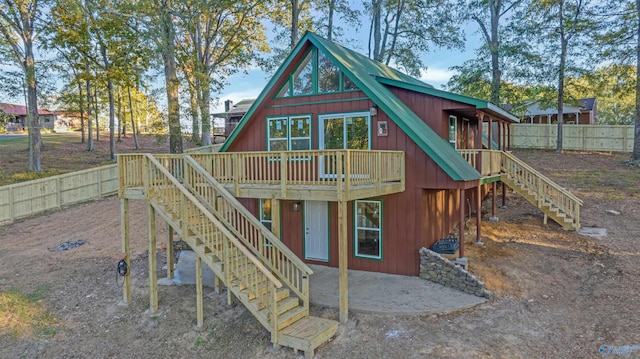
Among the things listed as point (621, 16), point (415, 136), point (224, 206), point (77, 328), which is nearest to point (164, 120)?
point (224, 206)

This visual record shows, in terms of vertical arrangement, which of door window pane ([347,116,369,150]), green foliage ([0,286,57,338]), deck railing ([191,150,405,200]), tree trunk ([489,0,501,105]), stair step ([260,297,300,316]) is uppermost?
tree trunk ([489,0,501,105])

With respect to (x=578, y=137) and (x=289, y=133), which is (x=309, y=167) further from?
(x=578, y=137)

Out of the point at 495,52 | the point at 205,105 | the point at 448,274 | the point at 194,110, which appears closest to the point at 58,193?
the point at 194,110

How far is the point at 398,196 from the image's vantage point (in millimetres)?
10133

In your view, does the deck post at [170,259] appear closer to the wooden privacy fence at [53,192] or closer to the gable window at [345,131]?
the gable window at [345,131]

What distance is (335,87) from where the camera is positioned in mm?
11055

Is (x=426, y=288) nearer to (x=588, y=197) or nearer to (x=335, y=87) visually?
(x=335, y=87)

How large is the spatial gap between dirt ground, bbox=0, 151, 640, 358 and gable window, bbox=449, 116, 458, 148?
3.26 meters

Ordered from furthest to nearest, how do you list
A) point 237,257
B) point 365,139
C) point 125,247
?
point 365,139
point 125,247
point 237,257

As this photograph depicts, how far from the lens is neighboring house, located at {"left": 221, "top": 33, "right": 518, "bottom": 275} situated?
9.88m

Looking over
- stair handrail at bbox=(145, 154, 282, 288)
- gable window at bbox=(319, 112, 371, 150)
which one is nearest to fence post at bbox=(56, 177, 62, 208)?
stair handrail at bbox=(145, 154, 282, 288)

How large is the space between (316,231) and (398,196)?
2682 mm

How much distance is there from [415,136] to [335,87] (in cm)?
299

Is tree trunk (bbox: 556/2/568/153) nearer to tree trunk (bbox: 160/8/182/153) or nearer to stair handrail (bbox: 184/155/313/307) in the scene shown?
stair handrail (bbox: 184/155/313/307)
